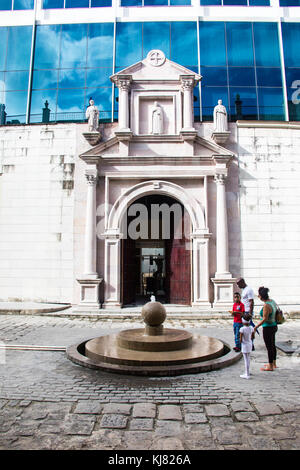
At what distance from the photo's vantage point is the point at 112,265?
13.3 m

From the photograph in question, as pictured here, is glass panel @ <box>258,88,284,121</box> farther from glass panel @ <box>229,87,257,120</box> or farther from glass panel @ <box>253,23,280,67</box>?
glass panel @ <box>253,23,280,67</box>

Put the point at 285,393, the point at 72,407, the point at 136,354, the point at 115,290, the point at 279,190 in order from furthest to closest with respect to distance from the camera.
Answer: the point at 279,190
the point at 115,290
the point at 136,354
the point at 285,393
the point at 72,407

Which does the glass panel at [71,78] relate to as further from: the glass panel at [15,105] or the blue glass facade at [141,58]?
the glass panel at [15,105]

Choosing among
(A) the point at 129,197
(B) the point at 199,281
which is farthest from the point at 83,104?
(B) the point at 199,281

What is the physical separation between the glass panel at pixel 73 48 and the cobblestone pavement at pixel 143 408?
16.4 m

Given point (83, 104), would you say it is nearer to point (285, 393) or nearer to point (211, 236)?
point (211, 236)

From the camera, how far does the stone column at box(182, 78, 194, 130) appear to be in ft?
45.9

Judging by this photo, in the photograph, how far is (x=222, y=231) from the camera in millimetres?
13250

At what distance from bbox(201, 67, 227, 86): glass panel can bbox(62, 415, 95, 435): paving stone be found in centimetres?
1713

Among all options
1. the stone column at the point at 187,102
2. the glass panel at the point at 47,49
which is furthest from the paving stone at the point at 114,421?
the glass panel at the point at 47,49

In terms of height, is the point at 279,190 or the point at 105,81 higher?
the point at 105,81

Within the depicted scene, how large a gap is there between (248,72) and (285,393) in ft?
56.0

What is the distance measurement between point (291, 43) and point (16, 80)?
49.3ft

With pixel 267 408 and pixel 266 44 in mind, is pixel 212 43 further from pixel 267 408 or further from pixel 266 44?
pixel 267 408
